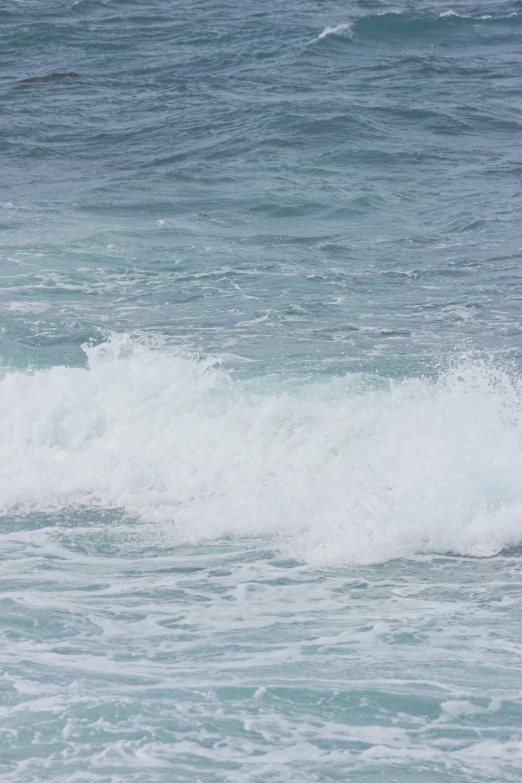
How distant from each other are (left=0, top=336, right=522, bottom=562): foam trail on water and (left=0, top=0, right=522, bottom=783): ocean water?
0.10 ft

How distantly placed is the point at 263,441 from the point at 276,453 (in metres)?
0.23

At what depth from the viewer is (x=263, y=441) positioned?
29.7 feet

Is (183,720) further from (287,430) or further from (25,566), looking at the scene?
(287,430)

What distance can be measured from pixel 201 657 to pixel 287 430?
11.4 ft

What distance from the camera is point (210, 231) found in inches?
591

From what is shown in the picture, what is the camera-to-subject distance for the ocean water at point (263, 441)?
207 inches

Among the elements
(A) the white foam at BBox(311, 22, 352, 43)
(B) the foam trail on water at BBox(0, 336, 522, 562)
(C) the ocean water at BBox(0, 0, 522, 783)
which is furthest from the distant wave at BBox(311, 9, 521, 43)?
(B) the foam trail on water at BBox(0, 336, 522, 562)

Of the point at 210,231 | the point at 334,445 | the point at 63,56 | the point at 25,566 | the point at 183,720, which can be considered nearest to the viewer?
the point at 183,720

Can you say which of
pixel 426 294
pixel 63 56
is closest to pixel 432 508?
pixel 426 294

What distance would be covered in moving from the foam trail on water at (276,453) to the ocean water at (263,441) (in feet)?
0.10

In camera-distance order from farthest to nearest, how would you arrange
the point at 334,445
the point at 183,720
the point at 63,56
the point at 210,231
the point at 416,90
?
the point at 63,56 < the point at 416,90 < the point at 210,231 < the point at 334,445 < the point at 183,720

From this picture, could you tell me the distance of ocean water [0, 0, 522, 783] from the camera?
525cm

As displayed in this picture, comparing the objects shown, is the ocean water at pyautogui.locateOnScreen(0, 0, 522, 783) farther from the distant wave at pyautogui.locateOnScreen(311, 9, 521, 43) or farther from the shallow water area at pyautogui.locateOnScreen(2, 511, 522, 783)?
the distant wave at pyautogui.locateOnScreen(311, 9, 521, 43)

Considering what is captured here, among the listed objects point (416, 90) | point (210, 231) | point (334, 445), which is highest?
point (416, 90)
